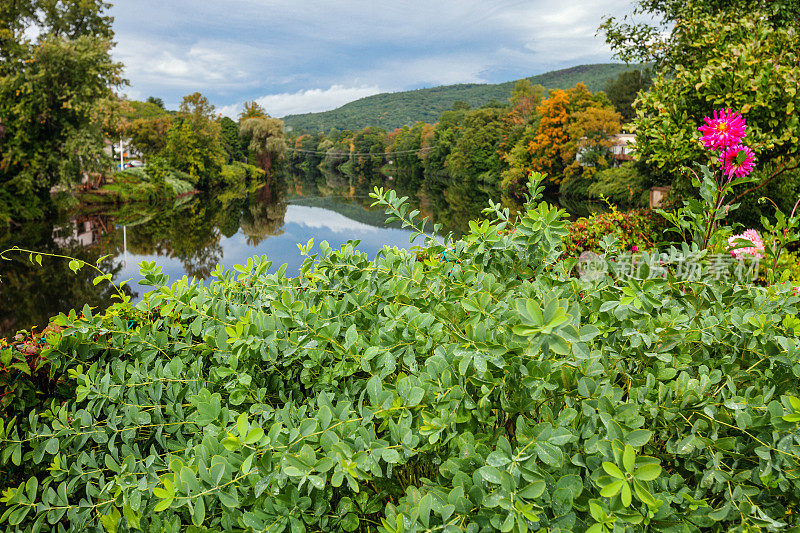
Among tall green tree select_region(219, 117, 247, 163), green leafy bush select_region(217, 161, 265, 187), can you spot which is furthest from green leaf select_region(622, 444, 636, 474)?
tall green tree select_region(219, 117, 247, 163)

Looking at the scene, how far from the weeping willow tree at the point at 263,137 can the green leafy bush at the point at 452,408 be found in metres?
54.4

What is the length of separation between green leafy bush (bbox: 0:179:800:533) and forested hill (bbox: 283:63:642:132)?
82070mm

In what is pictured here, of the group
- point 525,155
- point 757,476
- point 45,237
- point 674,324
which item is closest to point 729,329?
point 674,324

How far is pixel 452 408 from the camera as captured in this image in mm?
1078

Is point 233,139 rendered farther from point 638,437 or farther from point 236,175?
point 638,437

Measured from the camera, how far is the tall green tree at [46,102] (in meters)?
17.2

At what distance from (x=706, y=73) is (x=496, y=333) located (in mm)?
7173

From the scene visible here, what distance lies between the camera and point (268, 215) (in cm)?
2255

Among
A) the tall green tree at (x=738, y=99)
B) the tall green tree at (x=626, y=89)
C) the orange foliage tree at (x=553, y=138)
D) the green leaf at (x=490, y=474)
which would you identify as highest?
the tall green tree at (x=626, y=89)

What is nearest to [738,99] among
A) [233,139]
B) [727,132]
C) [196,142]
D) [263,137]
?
[727,132]

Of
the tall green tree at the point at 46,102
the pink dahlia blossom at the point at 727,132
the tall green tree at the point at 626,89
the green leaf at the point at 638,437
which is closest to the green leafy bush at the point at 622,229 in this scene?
the pink dahlia blossom at the point at 727,132

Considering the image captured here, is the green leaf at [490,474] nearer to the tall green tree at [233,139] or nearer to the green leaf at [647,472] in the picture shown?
the green leaf at [647,472]

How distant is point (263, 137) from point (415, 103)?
45614 mm

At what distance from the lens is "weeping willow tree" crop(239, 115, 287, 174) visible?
170 ft
